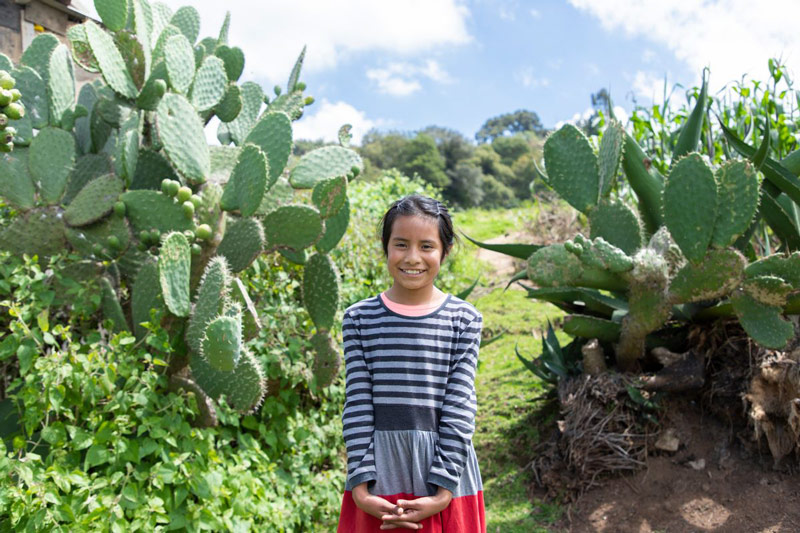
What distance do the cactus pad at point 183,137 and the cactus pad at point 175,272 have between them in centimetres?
41

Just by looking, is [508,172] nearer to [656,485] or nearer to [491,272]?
[491,272]

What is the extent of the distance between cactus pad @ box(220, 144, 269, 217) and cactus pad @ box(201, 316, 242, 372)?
0.63 meters

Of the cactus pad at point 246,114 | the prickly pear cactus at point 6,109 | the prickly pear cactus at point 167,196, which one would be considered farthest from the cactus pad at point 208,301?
the cactus pad at point 246,114

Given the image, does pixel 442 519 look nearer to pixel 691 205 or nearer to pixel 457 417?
pixel 457 417

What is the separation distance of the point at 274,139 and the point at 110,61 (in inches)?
30.8

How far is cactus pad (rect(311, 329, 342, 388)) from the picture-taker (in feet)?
10.2

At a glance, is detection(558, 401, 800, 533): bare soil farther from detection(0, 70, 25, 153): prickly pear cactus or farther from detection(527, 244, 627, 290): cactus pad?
detection(0, 70, 25, 153): prickly pear cactus

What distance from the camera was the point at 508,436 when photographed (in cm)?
348

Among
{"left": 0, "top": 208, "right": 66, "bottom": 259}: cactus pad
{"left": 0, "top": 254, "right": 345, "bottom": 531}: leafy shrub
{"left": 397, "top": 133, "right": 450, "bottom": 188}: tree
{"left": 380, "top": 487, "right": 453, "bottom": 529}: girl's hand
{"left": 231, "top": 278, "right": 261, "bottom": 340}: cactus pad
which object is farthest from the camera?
{"left": 397, "top": 133, "right": 450, "bottom": 188}: tree

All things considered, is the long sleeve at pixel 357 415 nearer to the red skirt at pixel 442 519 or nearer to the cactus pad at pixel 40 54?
the red skirt at pixel 442 519

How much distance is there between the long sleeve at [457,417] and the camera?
57.7 inches

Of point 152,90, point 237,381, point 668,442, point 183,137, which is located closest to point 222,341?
point 237,381

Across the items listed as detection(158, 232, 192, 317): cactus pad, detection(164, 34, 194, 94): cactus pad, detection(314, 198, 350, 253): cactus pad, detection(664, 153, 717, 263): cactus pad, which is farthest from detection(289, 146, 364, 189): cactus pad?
detection(664, 153, 717, 263): cactus pad

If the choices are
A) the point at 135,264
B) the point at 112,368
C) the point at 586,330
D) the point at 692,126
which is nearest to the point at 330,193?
the point at 135,264
